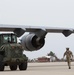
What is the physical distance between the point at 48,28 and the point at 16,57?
10.2 m

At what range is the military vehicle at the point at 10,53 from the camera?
23.4 meters

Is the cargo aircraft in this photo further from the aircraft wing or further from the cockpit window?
the cockpit window

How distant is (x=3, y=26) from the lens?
30.8m

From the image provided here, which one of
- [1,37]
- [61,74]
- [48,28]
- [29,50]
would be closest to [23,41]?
[29,50]

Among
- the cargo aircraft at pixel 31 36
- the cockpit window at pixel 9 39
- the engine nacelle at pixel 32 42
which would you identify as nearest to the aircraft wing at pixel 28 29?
the cargo aircraft at pixel 31 36

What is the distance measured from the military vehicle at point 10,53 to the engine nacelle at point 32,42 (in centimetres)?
533

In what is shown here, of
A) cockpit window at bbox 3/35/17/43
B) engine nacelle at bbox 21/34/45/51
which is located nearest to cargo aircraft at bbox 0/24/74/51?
engine nacelle at bbox 21/34/45/51

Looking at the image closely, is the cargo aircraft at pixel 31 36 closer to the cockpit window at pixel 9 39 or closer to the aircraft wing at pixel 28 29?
the aircraft wing at pixel 28 29

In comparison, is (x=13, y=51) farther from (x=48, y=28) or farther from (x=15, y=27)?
(x=48, y=28)

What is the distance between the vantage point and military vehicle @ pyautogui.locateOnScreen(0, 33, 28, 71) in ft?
76.8

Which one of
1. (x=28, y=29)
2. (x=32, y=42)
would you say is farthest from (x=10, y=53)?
(x=28, y=29)

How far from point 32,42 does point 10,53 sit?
257 inches

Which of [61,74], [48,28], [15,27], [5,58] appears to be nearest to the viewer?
[61,74]

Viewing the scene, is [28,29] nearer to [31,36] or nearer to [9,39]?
[31,36]
